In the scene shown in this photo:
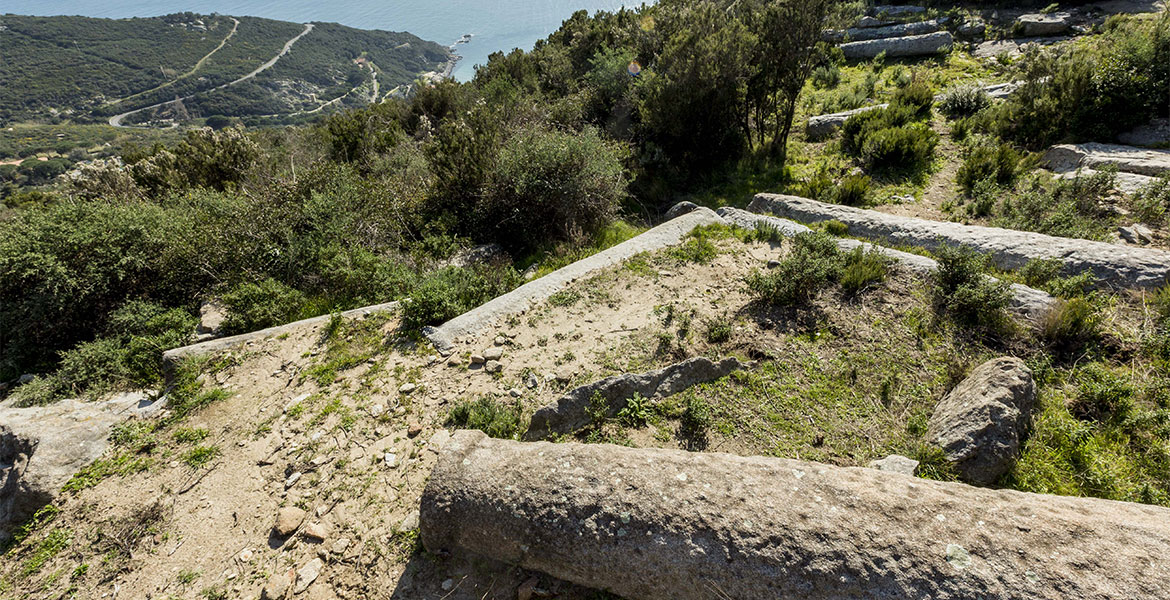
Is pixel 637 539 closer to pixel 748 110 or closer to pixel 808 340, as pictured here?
pixel 808 340

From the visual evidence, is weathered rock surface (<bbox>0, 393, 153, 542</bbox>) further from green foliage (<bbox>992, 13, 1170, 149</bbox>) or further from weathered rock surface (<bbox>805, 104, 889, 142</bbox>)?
green foliage (<bbox>992, 13, 1170, 149</bbox>)

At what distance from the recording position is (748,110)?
12.3 m

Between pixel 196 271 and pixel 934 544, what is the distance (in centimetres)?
1026

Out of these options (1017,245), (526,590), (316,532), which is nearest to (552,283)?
(316,532)

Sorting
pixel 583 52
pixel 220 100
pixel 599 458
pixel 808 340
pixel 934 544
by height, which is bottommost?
pixel 808 340

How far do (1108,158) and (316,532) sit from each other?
1416cm

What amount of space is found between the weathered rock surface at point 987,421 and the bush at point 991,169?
21.7 feet

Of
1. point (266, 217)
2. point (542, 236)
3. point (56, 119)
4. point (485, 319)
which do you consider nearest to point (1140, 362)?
point (485, 319)

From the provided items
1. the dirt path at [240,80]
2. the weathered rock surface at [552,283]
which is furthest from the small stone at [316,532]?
the dirt path at [240,80]

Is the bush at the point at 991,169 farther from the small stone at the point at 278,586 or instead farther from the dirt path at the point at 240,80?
the dirt path at the point at 240,80

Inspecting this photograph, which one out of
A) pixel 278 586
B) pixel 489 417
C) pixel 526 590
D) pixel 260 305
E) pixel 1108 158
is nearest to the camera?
pixel 526 590

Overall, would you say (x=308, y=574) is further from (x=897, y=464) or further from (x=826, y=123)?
(x=826, y=123)

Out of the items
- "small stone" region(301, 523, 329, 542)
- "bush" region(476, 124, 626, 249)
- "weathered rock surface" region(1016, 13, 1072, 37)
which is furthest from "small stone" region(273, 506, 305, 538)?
"weathered rock surface" region(1016, 13, 1072, 37)

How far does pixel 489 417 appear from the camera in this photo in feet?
A: 14.8
